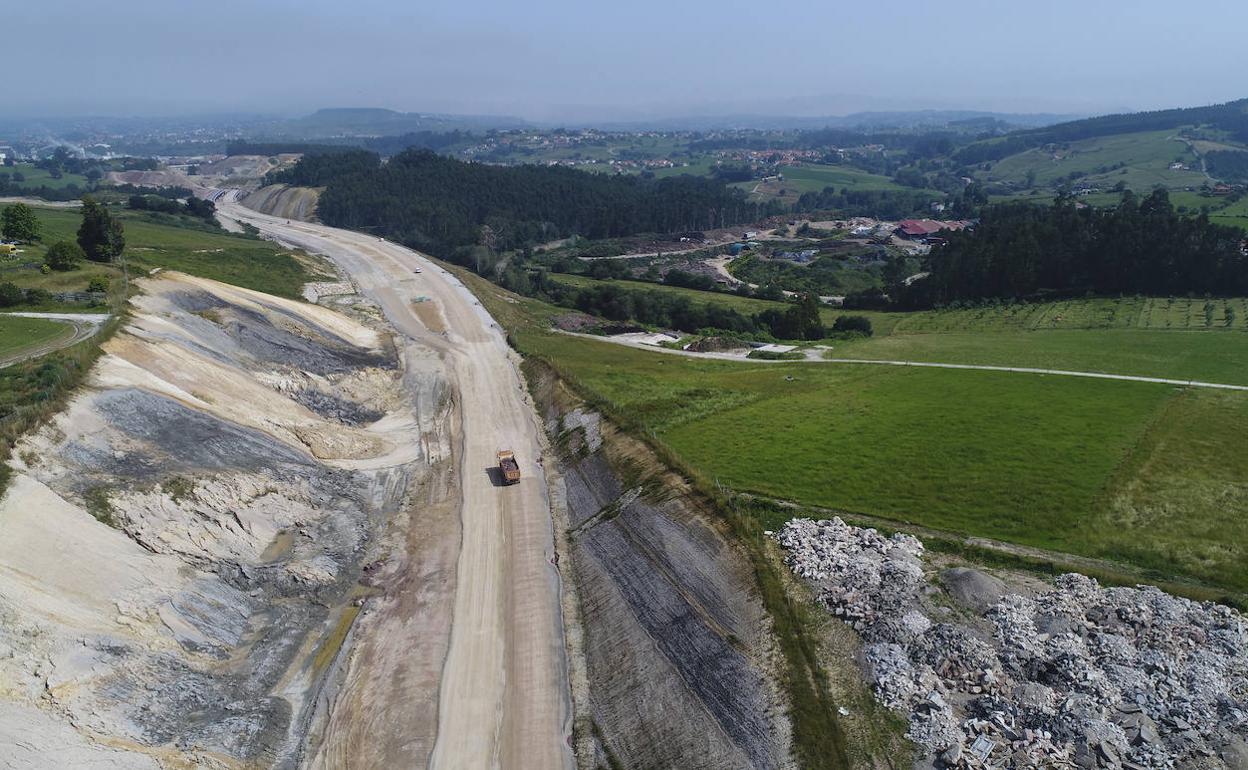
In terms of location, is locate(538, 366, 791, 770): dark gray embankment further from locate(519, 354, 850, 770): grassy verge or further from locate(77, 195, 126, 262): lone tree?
locate(77, 195, 126, 262): lone tree

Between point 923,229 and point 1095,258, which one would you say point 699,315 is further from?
point 923,229

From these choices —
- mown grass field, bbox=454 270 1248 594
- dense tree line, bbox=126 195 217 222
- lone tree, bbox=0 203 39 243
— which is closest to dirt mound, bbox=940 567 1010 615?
mown grass field, bbox=454 270 1248 594

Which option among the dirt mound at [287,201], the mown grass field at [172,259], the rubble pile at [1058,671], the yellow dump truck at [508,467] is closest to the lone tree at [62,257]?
the mown grass field at [172,259]

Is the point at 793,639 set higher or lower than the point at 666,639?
higher

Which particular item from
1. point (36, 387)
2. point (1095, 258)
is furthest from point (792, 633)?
point (1095, 258)

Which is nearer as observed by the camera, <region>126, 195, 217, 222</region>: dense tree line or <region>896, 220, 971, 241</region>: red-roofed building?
<region>126, 195, 217, 222</region>: dense tree line

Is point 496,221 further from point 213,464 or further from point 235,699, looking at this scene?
point 235,699

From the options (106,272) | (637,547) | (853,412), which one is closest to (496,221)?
(106,272)
